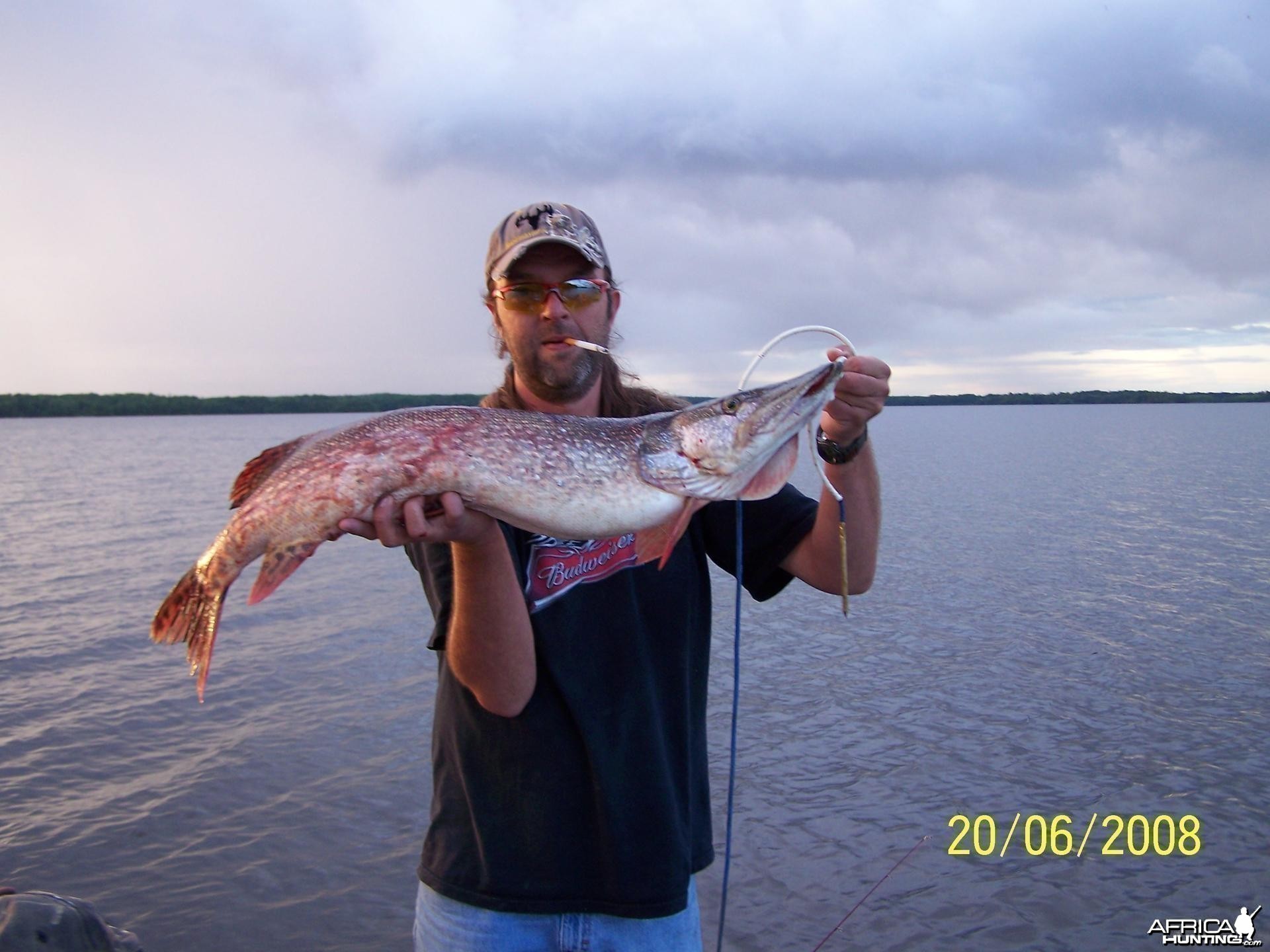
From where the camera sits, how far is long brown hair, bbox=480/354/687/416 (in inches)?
125

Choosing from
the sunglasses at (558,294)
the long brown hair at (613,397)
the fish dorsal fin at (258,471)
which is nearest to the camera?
the fish dorsal fin at (258,471)

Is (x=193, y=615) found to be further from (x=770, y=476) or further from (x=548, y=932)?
(x=770, y=476)

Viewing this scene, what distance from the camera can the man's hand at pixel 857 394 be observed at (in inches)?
Result: 97.9

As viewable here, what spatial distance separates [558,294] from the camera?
295cm

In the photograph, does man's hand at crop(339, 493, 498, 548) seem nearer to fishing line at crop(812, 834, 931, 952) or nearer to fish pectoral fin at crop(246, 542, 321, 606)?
fish pectoral fin at crop(246, 542, 321, 606)

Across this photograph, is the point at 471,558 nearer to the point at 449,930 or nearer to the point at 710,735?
the point at 449,930

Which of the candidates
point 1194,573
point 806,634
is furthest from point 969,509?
point 806,634

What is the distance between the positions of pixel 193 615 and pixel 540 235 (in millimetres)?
1747

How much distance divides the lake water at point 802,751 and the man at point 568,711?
21 centimetres

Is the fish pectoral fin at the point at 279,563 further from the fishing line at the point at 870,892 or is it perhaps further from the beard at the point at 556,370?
the fishing line at the point at 870,892

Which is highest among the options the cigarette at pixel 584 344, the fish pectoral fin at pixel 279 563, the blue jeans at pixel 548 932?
the cigarette at pixel 584 344

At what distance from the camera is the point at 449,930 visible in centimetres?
255

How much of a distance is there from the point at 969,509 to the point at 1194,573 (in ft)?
25.8
